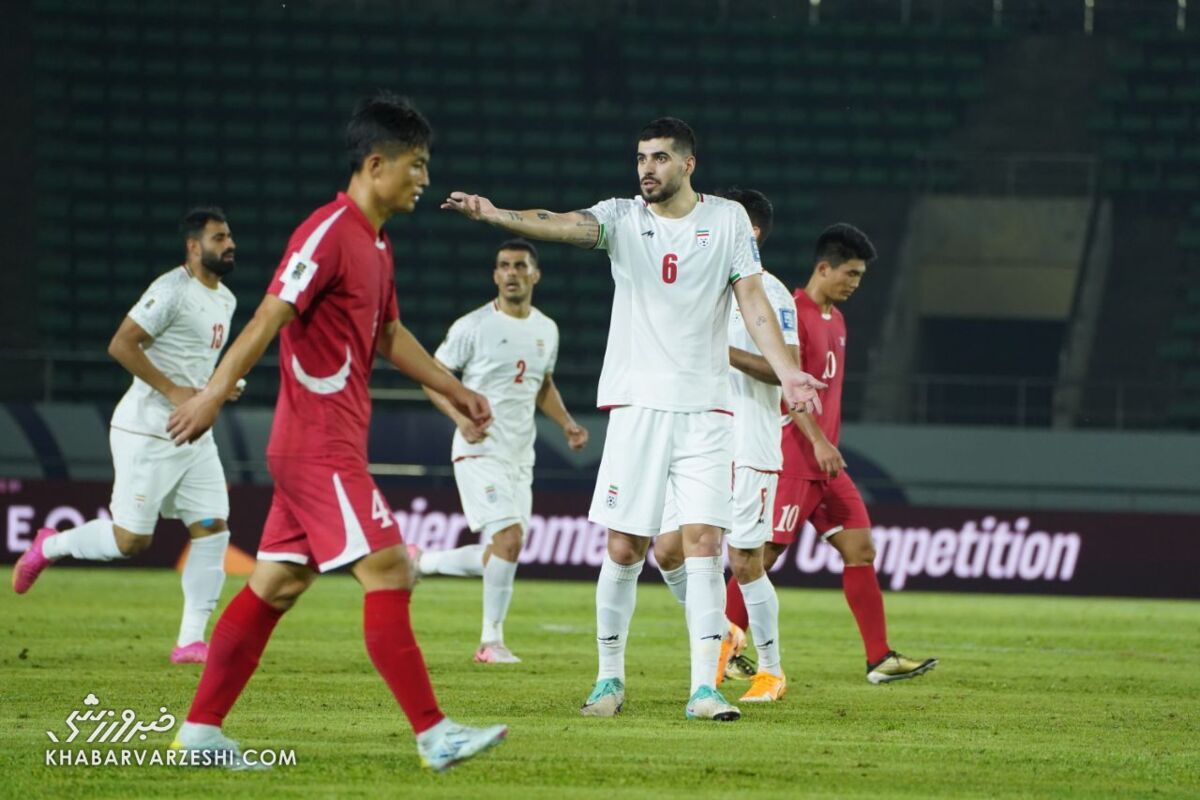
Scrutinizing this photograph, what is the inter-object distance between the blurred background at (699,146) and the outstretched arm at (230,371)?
1766 centimetres

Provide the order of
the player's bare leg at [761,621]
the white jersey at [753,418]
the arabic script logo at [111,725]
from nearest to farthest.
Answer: the arabic script logo at [111,725] → the player's bare leg at [761,621] → the white jersey at [753,418]

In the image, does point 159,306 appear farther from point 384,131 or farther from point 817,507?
point 384,131

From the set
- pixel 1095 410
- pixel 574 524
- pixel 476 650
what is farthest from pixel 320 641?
pixel 1095 410

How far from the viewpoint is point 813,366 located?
8.98 meters

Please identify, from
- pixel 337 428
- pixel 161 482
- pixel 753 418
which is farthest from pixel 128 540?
pixel 337 428

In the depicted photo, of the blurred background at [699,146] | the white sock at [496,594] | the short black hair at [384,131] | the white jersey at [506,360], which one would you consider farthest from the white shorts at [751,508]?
the blurred background at [699,146]

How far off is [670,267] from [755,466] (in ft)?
5.23

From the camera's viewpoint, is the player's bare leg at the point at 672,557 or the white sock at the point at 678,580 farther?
the white sock at the point at 678,580

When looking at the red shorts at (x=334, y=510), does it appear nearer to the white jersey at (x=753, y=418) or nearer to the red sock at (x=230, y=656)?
the red sock at (x=230, y=656)

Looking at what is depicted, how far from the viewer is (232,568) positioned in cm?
1770

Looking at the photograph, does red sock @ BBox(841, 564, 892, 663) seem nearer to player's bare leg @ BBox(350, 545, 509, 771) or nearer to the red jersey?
player's bare leg @ BBox(350, 545, 509, 771)

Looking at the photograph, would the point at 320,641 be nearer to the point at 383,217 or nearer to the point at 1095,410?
the point at 383,217

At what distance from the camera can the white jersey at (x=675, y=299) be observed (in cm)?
721

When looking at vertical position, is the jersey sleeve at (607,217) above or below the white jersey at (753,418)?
above
